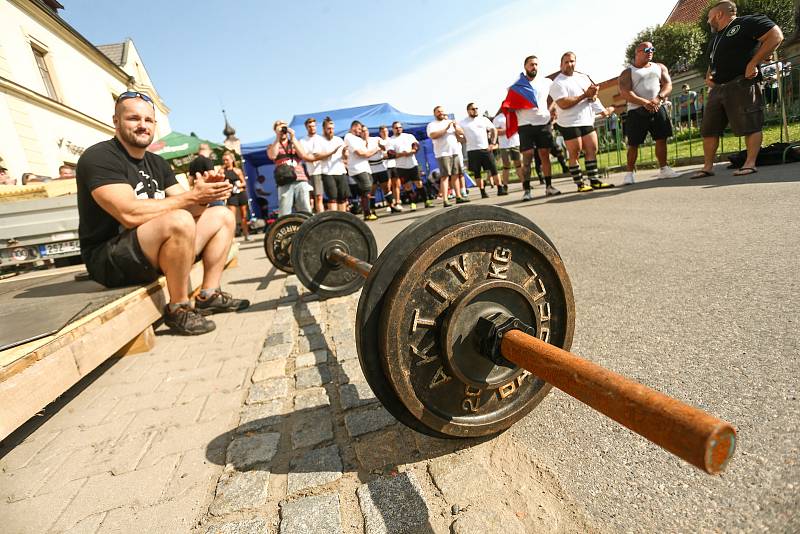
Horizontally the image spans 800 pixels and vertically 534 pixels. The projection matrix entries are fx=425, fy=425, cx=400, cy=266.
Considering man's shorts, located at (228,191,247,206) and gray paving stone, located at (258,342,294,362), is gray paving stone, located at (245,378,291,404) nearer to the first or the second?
gray paving stone, located at (258,342,294,362)

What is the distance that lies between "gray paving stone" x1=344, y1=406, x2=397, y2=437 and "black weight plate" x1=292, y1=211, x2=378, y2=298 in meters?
1.69

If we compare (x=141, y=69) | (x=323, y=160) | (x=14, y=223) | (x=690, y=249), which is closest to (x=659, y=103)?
(x=690, y=249)

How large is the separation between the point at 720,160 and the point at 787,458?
336 inches

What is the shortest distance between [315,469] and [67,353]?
4.38 feet

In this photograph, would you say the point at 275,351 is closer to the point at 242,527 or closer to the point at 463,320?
the point at 242,527

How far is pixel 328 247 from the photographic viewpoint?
3.19m

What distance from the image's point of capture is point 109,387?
231cm

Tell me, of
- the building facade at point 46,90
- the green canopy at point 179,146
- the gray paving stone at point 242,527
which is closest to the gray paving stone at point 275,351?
the gray paving stone at point 242,527

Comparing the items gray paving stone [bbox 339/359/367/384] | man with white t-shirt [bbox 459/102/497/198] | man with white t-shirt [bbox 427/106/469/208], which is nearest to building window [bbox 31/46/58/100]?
man with white t-shirt [bbox 427/106/469/208]

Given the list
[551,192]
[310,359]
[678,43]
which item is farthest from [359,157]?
[678,43]

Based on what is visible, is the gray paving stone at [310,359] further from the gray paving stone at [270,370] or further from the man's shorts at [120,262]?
the man's shorts at [120,262]

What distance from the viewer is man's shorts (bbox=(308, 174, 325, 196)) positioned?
7.07 m

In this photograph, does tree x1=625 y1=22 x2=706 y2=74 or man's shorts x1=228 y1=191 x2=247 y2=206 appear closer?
man's shorts x1=228 y1=191 x2=247 y2=206

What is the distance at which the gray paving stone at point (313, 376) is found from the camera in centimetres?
201
